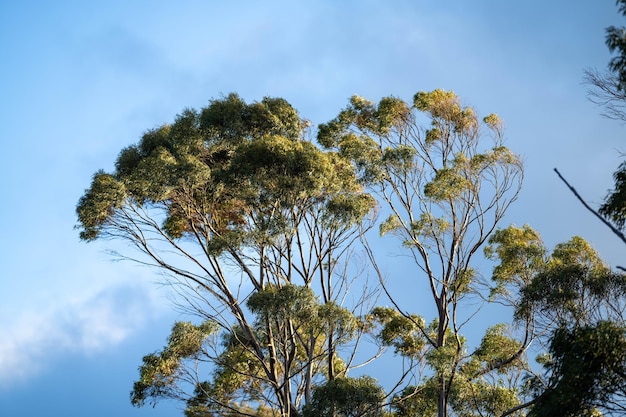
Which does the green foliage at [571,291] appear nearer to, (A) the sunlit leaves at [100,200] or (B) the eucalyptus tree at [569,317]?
(B) the eucalyptus tree at [569,317]

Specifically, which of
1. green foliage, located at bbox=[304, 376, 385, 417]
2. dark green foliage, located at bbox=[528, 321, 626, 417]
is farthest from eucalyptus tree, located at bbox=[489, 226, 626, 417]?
green foliage, located at bbox=[304, 376, 385, 417]

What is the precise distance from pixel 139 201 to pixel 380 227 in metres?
5.67

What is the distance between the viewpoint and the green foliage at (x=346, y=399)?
14.1 metres

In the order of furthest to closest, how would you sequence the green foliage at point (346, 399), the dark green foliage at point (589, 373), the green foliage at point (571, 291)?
the green foliage at point (346, 399), the green foliage at point (571, 291), the dark green foliage at point (589, 373)

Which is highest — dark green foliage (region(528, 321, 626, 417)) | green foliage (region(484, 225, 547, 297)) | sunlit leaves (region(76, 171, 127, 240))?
sunlit leaves (region(76, 171, 127, 240))

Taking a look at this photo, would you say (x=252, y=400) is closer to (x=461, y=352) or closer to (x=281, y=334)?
(x=281, y=334)

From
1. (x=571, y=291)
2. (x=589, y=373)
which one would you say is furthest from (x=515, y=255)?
(x=589, y=373)

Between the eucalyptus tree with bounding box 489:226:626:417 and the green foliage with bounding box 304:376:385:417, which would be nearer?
the eucalyptus tree with bounding box 489:226:626:417

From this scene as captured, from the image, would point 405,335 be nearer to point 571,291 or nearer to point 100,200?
point 571,291

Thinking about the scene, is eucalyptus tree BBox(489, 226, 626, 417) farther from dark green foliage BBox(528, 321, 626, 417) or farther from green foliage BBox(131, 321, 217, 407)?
green foliage BBox(131, 321, 217, 407)

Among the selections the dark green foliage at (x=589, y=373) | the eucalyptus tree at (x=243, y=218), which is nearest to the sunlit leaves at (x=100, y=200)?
the eucalyptus tree at (x=243, y=218)

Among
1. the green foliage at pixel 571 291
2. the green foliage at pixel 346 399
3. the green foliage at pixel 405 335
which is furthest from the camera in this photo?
the green foliage at pixel 405 335

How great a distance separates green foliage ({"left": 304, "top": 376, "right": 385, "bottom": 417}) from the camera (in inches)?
555

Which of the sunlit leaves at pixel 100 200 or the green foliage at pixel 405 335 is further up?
the sunlit leaves at pixel 100 200
